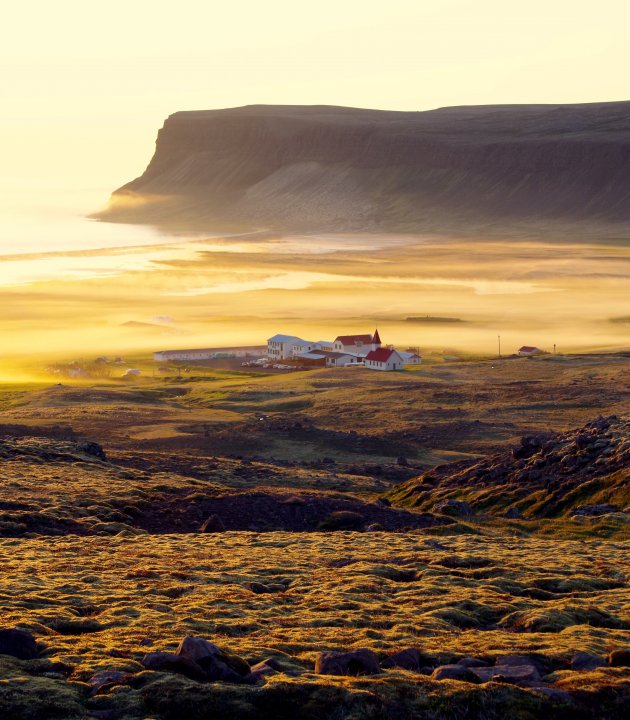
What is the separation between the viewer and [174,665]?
1579cm

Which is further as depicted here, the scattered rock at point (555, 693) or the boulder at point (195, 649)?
the boulder at point (195, 649)

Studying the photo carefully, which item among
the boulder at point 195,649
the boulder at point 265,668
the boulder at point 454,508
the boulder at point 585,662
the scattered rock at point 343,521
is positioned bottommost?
the boulder at point 454,508

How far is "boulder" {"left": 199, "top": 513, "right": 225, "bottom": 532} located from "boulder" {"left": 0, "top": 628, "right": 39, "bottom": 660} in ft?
55.5

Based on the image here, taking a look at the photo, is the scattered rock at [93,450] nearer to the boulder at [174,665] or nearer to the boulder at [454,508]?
the boulder at [454,508]

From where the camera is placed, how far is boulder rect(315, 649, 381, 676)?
15.9 meters

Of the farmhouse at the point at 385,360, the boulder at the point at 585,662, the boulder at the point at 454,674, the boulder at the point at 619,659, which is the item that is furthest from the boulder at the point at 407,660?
the farmhouse at the point at 385,360

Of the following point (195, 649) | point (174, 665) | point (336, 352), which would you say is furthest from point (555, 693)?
point (336, 352)

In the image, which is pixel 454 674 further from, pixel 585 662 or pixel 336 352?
pixel 336 352

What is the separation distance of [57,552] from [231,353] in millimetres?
99468

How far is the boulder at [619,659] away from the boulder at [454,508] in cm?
2095

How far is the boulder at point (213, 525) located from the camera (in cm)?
3397

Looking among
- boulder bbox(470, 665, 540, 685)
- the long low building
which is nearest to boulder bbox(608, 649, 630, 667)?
boulder bbox(470, 665, 540, 685)

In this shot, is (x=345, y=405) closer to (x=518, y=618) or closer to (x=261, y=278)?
(x=518, y=618)

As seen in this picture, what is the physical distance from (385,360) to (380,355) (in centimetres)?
139
